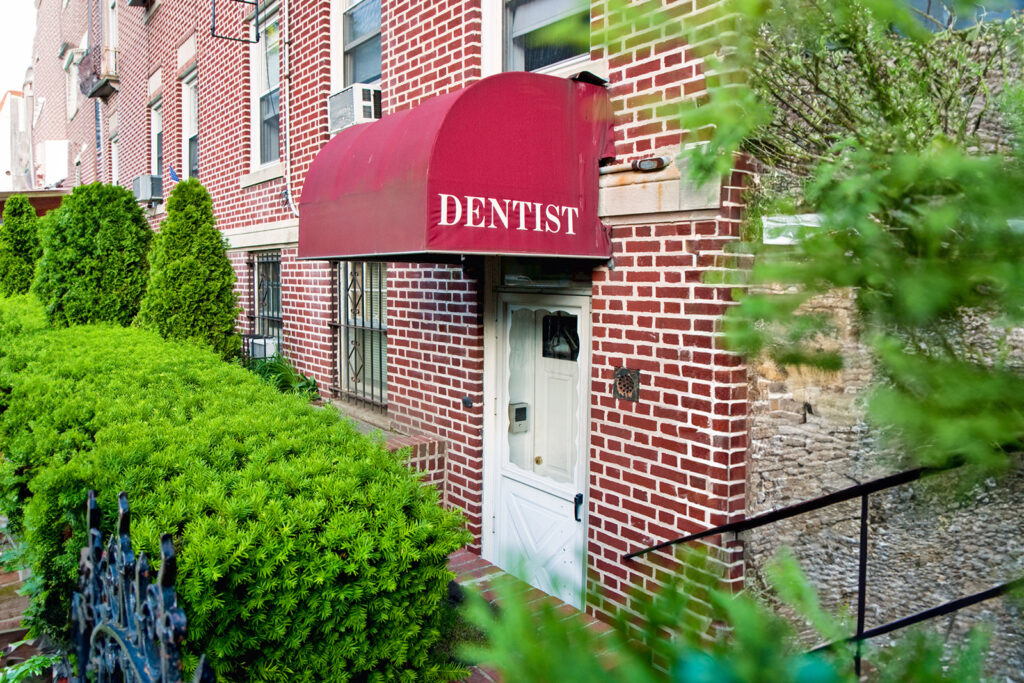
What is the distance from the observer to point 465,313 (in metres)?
6.25

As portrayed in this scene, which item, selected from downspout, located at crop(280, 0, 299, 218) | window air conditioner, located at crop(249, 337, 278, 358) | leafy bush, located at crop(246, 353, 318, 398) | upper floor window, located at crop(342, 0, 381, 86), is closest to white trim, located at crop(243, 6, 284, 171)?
downspout, located at crop(280, 0, 299, 218)

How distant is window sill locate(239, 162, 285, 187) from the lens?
8977 mm

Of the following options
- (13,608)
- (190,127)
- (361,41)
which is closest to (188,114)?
(190,127)

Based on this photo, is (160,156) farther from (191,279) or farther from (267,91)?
(191,279)

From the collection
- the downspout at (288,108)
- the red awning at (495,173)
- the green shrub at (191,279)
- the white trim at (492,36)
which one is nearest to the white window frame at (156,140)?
the green shrub at (191,279)

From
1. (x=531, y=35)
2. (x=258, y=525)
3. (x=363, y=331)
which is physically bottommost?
(x=258, y=525)

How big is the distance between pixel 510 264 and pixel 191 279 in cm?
437

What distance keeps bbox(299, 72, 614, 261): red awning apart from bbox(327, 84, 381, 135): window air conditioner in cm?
214

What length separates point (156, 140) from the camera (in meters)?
13.8

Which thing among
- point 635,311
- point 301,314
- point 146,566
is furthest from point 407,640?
point 301,314

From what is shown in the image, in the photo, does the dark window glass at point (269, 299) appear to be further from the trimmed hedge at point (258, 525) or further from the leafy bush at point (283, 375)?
the trimmed hedge at point (258, 525)

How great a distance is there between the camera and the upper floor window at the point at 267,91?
9.45 meters

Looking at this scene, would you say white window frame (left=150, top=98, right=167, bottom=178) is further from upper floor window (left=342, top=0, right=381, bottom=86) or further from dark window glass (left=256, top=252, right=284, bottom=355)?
upper floor window (left=342, top=0, right=381, bottom=86)

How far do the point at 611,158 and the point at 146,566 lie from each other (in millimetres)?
3475
